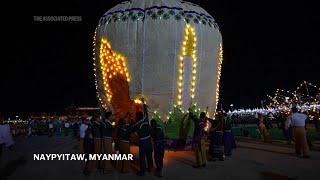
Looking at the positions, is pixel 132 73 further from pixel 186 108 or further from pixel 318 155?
pixel 318 155

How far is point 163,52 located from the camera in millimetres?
19828

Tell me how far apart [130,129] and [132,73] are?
840 centimetres

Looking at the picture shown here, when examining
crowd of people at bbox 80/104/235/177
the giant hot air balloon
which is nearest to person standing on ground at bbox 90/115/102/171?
crowd of people at bbox 80/104/235/177

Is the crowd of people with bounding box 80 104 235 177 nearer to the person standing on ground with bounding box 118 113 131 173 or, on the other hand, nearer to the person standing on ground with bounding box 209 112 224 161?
the person standing on ground with bounding box 118 113 131 173

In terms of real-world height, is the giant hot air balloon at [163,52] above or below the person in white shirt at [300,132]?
above

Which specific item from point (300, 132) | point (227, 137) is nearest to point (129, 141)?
point (227, 137)

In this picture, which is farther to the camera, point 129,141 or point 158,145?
point 129,141

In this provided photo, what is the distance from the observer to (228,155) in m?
16.0

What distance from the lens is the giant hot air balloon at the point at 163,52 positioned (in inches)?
784

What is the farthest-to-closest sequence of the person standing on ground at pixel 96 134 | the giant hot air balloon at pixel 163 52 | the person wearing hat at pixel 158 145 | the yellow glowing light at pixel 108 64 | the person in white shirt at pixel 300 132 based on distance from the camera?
the yellow glowing light at pixel 108 64 → the giant hot air balloon at pixel 163 52 → the person in white shirt at pixel 300 132 → the person standing on ground at pixel 96 134 → the person wearing hat at pixel 158 145

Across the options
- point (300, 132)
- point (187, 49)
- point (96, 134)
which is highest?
point (187, 49)

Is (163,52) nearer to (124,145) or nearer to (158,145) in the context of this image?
(124,145)

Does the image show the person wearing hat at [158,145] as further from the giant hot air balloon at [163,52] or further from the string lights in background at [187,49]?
the string lights in background at [187,49]

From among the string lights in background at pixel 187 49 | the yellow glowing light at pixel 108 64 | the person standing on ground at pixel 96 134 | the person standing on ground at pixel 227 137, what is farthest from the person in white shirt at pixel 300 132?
the yellow glowing light at pixel 108 64
